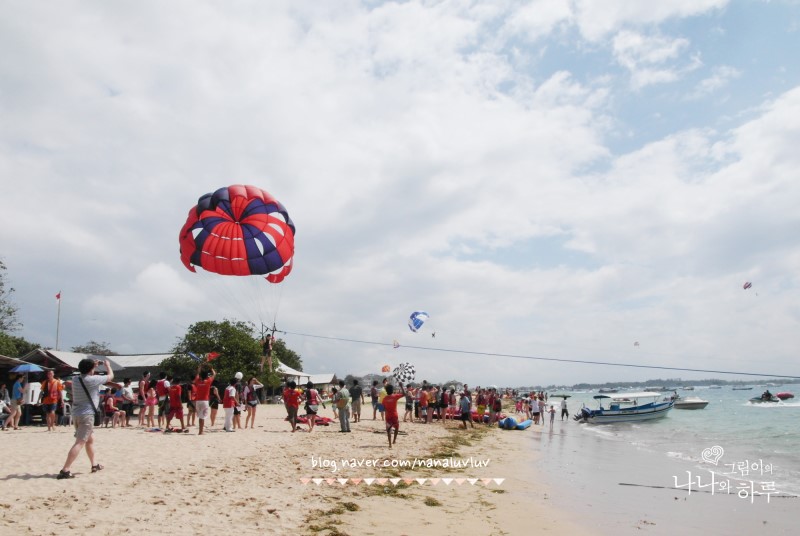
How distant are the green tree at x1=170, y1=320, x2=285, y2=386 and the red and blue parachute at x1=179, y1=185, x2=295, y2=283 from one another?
56.4 feet

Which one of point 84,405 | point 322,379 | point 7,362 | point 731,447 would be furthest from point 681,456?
point 322,379

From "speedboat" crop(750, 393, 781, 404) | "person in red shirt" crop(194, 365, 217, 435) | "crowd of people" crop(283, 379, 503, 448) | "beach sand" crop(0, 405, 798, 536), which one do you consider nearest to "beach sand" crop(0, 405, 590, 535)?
"beach sand" crop(0, 405, 798, 536)

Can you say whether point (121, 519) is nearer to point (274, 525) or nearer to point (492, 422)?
point (274, 525)

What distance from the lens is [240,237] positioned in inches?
619

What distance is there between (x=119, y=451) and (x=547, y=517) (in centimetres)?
737

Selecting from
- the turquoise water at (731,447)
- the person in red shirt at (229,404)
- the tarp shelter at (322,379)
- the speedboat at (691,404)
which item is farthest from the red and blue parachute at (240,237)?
the speedboat at (691,404)

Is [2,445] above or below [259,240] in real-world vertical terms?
below

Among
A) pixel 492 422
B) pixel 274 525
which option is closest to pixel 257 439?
pixel 274 525

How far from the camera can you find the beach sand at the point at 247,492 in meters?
5.38

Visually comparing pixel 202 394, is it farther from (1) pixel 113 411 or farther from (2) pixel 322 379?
(2) pixel 322 379

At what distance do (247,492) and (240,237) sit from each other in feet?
33.4

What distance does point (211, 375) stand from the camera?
42.0 feet

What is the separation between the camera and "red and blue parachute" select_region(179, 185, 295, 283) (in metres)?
15.4

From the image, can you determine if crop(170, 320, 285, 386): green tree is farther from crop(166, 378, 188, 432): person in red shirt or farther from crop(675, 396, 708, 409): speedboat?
crop(675, 396, 708, 409): speedboat
